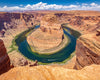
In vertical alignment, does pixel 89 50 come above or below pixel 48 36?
above

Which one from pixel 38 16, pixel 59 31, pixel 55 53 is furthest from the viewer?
pixel 38 16

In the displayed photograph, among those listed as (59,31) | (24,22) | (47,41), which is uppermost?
(24,22)

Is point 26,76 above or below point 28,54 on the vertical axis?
above

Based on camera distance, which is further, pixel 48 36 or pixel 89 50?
pixel 48 36

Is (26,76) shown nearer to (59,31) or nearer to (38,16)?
(59,31)

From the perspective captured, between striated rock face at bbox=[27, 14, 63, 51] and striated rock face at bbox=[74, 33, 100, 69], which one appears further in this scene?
striated rock face at bbox=[27, 14, 63, 51]

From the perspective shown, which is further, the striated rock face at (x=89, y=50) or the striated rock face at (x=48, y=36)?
the striated rock face at (x=48, y=36)

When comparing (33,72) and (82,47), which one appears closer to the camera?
(33,72)

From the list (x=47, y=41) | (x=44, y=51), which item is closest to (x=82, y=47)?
(x=44, y=51)
